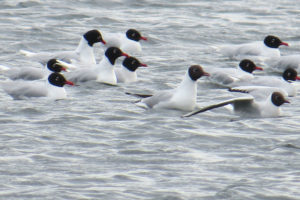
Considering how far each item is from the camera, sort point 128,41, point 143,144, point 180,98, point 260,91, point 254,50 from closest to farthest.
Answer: point 143,144, point 180,98, point 260,91, point 254,50, point 128,41

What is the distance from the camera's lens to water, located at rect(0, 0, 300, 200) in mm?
10398

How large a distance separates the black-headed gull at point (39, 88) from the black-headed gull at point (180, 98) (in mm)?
1387

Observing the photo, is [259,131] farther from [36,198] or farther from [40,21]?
[40,21]

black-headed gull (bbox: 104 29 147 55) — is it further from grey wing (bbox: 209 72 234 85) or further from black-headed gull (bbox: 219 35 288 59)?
grey wing (bbox: 209 72 234 85)

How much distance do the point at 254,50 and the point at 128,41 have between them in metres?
2.80

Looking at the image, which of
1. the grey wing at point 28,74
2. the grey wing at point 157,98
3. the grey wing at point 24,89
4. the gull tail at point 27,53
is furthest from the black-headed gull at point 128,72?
the grey wing at point 157,98

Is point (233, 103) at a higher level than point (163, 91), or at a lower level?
lower

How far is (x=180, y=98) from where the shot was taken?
14.6 m

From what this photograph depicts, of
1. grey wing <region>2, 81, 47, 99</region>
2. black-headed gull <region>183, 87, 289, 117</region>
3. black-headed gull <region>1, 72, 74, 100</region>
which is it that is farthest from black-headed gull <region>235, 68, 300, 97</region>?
grey wing <region>2, 81, 47, 99</region>

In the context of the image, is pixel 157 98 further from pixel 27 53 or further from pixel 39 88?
pixel 27 53

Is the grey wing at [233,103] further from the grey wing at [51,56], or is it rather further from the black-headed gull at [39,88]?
the grey wing at [51,56]

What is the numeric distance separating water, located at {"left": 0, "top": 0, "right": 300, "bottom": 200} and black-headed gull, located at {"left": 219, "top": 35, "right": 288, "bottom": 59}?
9.3 inches

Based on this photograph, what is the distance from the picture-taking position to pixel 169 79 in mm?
17438

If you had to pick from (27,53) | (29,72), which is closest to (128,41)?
(27,53)
